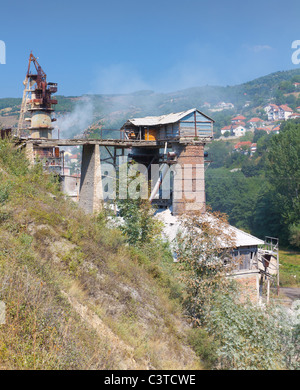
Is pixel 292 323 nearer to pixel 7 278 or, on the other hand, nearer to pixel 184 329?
pixel 184 329

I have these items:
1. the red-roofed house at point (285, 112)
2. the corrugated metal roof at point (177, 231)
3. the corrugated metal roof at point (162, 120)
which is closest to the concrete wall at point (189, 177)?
the corrugated metal roof at point (177, 231)

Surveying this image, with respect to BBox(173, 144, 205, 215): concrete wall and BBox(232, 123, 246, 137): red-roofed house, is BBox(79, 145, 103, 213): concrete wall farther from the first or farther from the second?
BBox(232, 123, 246, 137): red-roofed house

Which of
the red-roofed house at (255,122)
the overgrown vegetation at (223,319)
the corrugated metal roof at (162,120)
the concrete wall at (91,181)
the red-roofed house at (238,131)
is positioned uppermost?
the red-roofed house at (255,122)

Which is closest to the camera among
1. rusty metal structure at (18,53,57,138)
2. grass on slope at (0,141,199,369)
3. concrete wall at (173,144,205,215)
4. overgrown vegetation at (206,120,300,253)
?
grass on slope at (0,141,199,369)

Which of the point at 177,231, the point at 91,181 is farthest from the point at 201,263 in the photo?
the point at 91,181

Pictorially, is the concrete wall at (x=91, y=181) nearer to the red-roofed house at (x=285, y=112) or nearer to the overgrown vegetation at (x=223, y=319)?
the overgrown vegetation at (x=223, y=319)

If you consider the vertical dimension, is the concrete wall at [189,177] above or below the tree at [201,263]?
above

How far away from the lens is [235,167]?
315 ft

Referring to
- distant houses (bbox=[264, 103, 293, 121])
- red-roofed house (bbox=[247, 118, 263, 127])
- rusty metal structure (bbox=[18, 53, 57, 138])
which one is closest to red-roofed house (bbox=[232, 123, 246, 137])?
red-roofed house (bbox=[247, 118, 263, 127])

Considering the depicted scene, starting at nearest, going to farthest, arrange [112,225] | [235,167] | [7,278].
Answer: [7,278] → [112,225] → [235,167]

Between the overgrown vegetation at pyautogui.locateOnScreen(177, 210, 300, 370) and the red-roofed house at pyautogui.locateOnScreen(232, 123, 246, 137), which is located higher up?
the red-roofed house at pyautogui.locateOnScreen(232, 123, 246, 137)

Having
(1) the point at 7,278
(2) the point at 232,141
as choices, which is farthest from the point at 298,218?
(2) the point at 232,141
